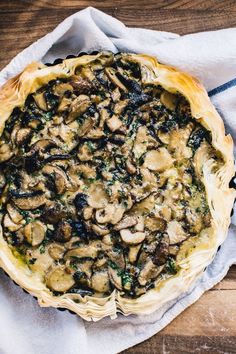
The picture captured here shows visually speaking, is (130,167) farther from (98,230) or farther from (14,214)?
(14,214)

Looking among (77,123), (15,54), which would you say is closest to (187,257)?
(77,123)

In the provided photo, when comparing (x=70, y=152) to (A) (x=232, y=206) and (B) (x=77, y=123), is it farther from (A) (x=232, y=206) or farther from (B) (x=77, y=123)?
(A) (x=232, y=206)

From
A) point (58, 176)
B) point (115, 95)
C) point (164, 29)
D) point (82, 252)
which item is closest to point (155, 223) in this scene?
point (82, 252)

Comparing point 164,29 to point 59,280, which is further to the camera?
Result: point 164,29

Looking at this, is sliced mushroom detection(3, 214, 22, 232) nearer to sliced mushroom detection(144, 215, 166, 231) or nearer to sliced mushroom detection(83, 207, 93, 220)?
sliced mushroom detection(83, 207, 93, 220)

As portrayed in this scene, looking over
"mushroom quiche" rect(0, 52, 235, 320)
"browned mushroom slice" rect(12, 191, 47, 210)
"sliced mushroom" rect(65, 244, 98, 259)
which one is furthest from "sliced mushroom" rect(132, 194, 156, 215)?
"browned mushroom slice" rect(12, 191, 47, 210)

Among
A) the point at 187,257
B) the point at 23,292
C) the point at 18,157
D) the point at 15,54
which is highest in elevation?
the point at 15,54

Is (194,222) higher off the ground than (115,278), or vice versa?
(194,222)
